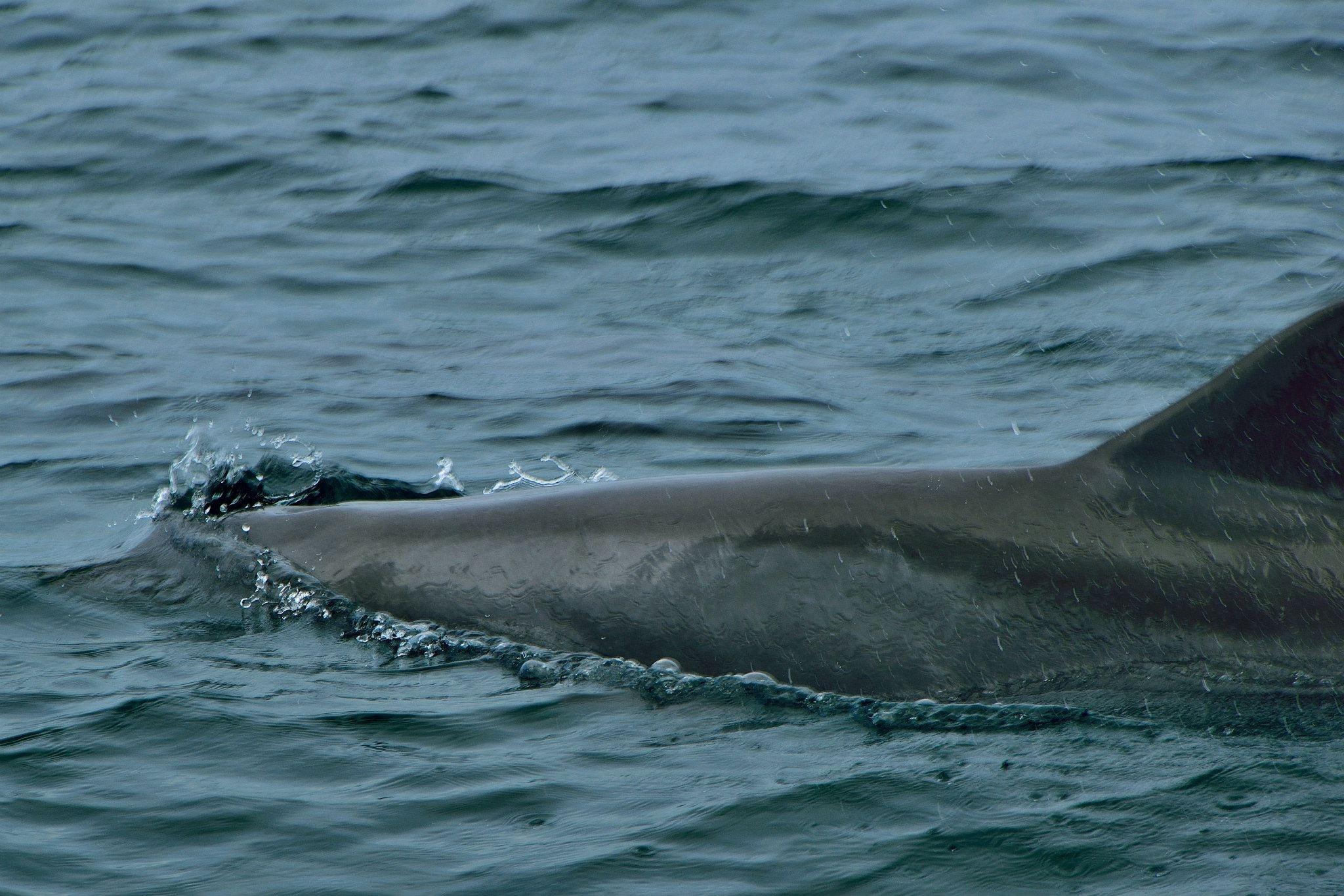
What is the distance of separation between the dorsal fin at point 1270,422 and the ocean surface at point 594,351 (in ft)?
2.13

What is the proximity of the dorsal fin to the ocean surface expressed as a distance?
25.6 inches

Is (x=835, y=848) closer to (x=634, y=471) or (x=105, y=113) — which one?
(x=634, y=471)

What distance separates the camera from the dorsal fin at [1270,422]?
4.89 m

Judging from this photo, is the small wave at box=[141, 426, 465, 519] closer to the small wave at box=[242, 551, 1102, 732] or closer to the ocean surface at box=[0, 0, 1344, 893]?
the ocean surface at box=[0, 0, 1344, 893]

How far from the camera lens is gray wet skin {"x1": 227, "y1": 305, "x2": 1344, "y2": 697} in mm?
5051

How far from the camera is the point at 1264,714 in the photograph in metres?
5.07

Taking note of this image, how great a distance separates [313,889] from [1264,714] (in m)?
2.59

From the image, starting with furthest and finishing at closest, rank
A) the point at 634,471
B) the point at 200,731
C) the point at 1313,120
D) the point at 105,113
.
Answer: the point at 105,113 → the point at 1313,120 → the point at 634,471 → the point at 200,731

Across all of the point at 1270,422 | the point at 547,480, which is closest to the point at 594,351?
the point at 547,480

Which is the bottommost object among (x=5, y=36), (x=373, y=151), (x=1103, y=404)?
(x=1103, y=404)

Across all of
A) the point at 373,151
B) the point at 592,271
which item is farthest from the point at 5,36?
the point at 592,271

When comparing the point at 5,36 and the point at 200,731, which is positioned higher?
the point at 5,36

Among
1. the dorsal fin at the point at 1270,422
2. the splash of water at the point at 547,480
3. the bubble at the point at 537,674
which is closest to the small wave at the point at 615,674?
the bubble at the point at 537,674

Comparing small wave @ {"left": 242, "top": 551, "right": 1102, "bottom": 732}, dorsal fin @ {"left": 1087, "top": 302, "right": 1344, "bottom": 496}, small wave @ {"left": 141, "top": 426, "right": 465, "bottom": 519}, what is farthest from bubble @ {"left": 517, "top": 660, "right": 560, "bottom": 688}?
dorsal fin @ {"left": 1087, "top": 302, "right": 1344, "bottom": 496}
